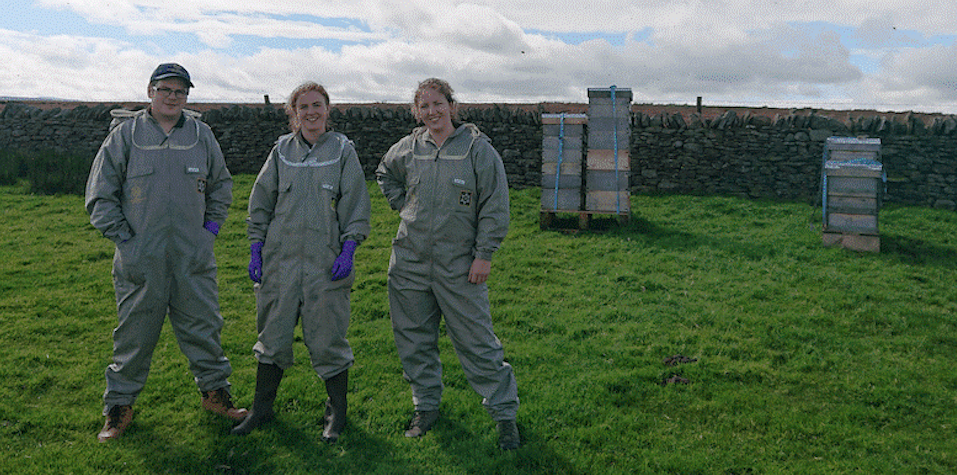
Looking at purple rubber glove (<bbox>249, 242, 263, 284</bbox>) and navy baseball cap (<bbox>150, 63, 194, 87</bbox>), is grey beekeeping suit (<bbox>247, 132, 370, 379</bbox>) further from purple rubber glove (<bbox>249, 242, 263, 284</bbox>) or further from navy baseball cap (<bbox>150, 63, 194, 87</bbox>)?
navy baseball cap (<bbox>150, 63, 194, 87</bbox>)

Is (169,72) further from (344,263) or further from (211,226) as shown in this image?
(344,263)

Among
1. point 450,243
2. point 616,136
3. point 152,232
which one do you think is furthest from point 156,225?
point 616,136

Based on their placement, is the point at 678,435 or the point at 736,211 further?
the point at 736,211

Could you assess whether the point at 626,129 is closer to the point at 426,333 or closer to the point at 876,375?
the point at 876,375

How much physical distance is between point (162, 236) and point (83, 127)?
14.4 metres

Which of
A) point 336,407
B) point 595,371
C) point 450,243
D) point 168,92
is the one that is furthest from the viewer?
point 595,371

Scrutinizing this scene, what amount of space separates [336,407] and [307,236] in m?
1.12

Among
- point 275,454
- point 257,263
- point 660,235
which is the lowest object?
point 275,454

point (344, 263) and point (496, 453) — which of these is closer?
point (344, 263)

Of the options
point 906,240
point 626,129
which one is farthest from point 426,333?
point 906,240

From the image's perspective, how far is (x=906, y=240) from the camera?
33.7 feet

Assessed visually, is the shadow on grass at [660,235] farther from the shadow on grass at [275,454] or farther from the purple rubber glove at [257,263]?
the purple rubber glove at [257,263]

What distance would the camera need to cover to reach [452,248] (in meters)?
3.83

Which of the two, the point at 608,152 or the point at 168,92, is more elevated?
the point at 608,152
